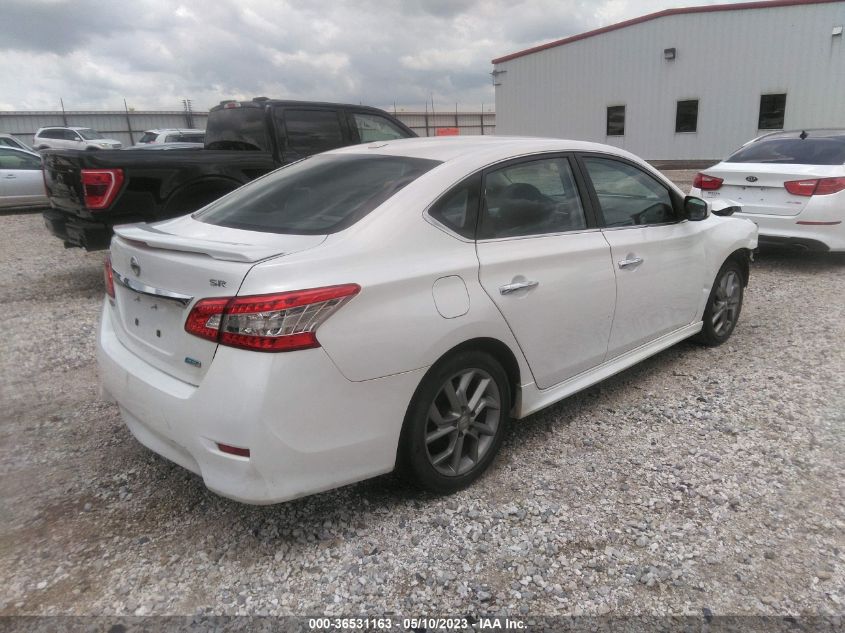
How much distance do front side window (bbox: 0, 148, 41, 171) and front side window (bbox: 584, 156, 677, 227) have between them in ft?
41.6

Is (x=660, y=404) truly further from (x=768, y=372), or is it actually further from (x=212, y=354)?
(x=212, y=354)

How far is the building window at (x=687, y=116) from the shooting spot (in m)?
19.8

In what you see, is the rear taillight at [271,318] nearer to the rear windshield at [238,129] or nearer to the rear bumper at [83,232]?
the rear bumper at [83,232]

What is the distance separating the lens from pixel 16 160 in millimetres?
12367

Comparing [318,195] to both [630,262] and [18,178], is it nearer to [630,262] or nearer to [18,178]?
[630,262]

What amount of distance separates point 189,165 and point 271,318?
4.51 m

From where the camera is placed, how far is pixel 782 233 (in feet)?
22.0

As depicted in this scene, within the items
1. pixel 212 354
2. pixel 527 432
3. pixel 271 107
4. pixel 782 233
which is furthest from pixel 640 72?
pixel 212 354

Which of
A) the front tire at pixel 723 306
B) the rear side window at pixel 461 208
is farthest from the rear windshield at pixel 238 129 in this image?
the front tire at pixel 723 306

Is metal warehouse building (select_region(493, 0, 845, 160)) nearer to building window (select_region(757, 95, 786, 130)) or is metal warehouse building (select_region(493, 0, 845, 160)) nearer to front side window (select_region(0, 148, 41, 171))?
building window (select_region(757, 95, 786, 130))

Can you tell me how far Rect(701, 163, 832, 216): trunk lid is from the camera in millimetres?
6574

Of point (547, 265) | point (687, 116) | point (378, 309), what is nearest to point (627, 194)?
point (547, 265)

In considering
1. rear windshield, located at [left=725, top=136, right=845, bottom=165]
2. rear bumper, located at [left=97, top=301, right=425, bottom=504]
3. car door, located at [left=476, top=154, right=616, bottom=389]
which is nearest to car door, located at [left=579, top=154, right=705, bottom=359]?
car door, located at [left=476, top=154, right=616, bottom=389]

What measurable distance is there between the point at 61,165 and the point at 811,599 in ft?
21.5
